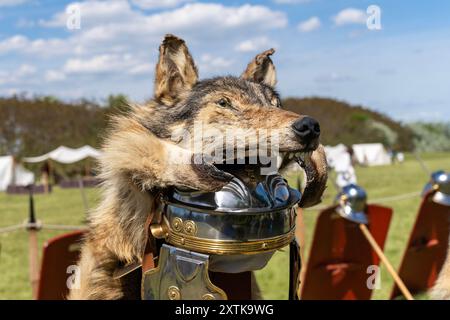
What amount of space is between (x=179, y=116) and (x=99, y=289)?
34.8 inches

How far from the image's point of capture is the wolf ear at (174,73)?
2510 mm

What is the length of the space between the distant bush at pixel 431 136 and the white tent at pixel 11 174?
40390 mm

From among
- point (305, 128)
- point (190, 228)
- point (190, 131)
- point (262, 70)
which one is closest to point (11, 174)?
point (262, 70)

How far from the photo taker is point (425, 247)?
6.33 meters

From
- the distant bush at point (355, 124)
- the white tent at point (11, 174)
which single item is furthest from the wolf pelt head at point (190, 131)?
the distant bush at point (355, 124)

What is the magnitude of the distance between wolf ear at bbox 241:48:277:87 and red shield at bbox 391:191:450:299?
149 inches

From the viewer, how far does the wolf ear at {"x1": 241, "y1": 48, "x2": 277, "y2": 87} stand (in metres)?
2.74

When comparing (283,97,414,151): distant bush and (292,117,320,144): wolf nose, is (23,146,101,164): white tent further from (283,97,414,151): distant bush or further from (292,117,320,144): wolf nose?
(292,117,320,144): wolf nose

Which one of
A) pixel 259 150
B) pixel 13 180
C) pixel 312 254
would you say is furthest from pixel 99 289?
pixel 13 180

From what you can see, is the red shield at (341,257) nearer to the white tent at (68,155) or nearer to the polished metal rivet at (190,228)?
the polished metal rivet at (190,228)

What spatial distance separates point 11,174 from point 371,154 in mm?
32313

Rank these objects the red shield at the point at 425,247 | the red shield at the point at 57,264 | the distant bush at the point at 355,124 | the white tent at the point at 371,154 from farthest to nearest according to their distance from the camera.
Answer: the distant bush at the point at 355,124 < the white tent at the point at 371,154 < the red shield at the point at 425,247 < the red shield at the point at 57,264

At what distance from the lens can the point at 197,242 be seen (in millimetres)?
2072

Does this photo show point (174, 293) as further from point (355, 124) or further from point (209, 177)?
point (355, 124)
